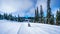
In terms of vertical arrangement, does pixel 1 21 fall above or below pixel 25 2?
below

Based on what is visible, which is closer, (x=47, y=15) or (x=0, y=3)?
(x=0, y=3)

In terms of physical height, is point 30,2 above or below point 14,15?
above

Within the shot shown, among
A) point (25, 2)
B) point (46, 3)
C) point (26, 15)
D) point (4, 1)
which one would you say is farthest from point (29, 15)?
point (46, 3)

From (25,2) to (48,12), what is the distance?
9.51 ft

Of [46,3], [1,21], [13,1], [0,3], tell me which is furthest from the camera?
[46,3]

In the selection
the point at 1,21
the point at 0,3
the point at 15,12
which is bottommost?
the point at 1,21

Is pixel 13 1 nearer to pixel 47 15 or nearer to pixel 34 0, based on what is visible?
pixel 34 0

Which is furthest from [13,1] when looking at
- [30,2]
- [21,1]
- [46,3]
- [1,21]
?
[46,3]

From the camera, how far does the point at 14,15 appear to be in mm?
7773

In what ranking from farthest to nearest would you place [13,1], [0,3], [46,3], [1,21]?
[46,3] < [13,1] < [0,3] < [1,21]

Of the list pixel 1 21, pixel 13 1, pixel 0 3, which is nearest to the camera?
pixel 1 21

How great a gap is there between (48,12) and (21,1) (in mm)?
3200

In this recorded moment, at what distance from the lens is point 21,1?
789 centimetres

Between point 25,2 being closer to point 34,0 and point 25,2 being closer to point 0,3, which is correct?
point 34,0
